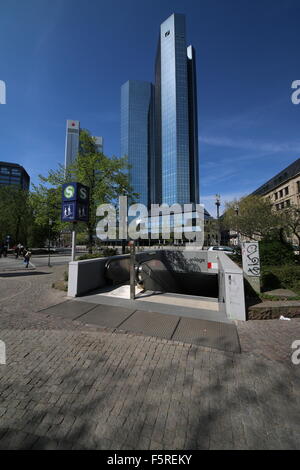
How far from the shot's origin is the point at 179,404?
8.14 ft

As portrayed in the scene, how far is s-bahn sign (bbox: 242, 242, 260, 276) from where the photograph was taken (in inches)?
265

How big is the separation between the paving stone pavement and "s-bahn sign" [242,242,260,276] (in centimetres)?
265

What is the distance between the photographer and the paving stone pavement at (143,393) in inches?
80.6

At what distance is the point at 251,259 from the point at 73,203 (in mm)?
7542

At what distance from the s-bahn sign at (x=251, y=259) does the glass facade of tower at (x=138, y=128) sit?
11629 cm

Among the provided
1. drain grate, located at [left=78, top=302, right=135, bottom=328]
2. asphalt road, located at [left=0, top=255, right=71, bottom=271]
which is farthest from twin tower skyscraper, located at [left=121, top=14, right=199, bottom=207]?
drain grate, located at [left=78, top=302, right=135, bottom=328]

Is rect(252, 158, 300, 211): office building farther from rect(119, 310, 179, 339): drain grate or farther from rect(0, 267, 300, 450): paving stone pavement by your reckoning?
rect(0, 267, 300, 450): paving stone pavement

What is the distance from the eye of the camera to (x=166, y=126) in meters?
121

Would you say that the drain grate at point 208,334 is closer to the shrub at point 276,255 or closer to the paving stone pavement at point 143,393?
the paving stone pavement at point 143,393

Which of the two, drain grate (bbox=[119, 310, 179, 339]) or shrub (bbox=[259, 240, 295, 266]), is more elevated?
shrub (bbox=[259, 240, 295, 266])
